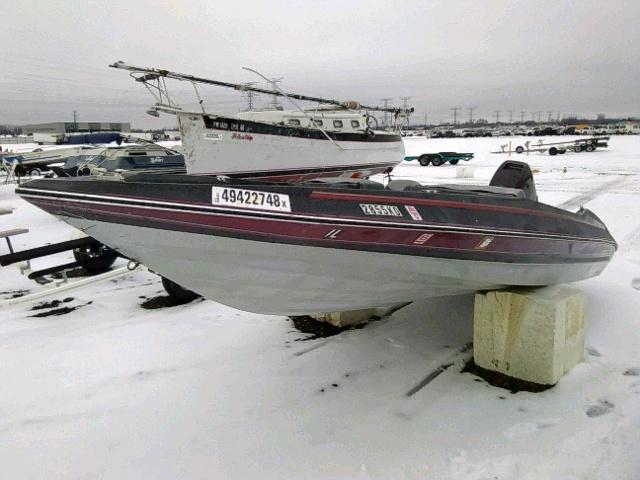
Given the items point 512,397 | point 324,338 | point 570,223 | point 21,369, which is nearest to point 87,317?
point 21,369

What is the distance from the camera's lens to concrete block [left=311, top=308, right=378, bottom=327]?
4.65 meters

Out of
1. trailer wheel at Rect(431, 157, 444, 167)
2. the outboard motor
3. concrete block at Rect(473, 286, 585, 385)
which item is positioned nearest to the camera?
concrete block at Rect(473, 286, 585, 385)

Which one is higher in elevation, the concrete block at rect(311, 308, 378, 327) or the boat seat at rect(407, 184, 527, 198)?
the boat seat at rect(407, 184, 527, 198)

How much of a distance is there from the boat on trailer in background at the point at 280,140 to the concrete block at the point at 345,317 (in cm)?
429

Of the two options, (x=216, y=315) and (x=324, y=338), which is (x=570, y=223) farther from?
(x=216, y=315)

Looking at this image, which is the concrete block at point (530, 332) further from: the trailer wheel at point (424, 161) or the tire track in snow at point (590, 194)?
the trailer wheel at point (424, 161)

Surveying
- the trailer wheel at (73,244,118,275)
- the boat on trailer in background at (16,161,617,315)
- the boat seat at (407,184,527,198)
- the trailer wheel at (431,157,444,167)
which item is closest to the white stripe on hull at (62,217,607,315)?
the boat on trailer in background at (16,161,617,315)

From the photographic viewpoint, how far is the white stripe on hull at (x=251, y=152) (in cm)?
970

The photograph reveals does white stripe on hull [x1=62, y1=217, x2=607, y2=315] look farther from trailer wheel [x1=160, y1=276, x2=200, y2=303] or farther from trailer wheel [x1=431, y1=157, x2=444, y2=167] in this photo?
trailer wheel [x1=431, y1=157, x2=444, y2=167]

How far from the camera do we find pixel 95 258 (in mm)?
5020

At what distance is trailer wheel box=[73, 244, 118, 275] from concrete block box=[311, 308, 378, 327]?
239 centimetres

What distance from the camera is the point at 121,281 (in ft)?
20.0

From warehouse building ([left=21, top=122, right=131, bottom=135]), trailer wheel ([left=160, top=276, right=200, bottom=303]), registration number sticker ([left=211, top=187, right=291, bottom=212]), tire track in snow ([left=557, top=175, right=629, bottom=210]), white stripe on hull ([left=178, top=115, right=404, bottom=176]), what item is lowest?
trailer wheel ([left=160, top=276, right=200, bottom=303])

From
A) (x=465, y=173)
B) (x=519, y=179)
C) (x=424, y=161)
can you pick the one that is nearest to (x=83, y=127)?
(x=424, y=161)
